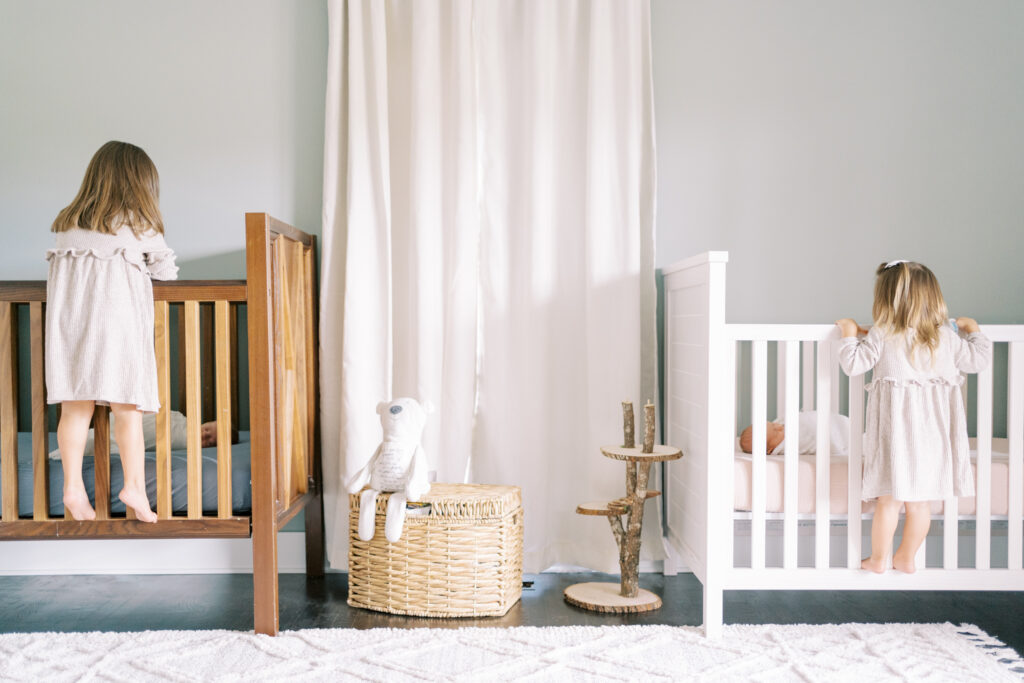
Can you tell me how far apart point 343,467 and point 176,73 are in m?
1.41

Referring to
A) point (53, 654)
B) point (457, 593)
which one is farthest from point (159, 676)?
point (457, 593)

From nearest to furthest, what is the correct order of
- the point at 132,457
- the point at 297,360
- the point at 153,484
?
the point at 132,457
the point at 153,484
the point at 297,360

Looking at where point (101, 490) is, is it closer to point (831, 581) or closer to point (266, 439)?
point (266, 439)

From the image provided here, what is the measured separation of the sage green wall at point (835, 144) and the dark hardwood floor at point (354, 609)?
678 millimetres

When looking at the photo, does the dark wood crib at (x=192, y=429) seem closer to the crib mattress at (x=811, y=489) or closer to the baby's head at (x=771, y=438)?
the crib mattress at (x=811, y=489)

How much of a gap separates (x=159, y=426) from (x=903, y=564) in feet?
6.31

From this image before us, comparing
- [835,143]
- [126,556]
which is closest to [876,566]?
[835,143]

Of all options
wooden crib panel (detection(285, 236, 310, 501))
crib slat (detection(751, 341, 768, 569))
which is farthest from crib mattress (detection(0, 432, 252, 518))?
crib slat (detection(751, 341, 768, 569))

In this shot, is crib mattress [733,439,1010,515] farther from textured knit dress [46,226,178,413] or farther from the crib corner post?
textured knit dress [46,226,178,413]

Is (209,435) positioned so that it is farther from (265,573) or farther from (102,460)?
(265,573)

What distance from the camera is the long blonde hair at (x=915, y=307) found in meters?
2.03

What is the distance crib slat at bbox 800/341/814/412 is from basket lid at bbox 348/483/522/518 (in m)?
1.03

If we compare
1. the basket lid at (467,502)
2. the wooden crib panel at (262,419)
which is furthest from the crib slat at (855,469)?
the wooden crib panel at (262,419)

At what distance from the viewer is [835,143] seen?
2719mm
